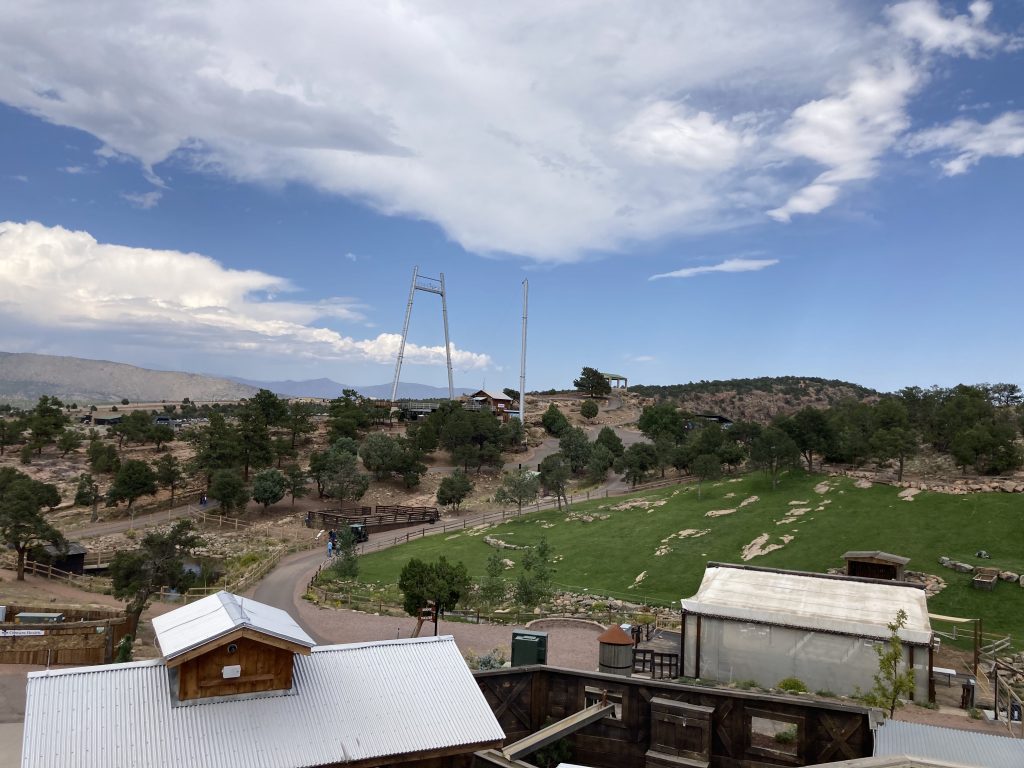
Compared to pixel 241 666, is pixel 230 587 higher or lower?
lower

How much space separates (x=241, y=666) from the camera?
480 inches

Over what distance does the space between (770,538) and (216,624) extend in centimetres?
3323

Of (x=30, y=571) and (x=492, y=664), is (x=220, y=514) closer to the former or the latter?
(x=30, y=571)

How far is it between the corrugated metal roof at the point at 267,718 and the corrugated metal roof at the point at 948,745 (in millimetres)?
7651

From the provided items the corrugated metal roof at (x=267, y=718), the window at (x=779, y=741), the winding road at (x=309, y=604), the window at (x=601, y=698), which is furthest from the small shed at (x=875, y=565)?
the corrugated metal roof at (x=267, y=718)

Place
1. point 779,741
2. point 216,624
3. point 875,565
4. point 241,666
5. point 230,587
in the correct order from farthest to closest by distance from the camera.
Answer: point 230,587, point 875,565, point 779,741, point 216,624, point 241,666

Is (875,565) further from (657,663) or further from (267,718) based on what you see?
(267,718)

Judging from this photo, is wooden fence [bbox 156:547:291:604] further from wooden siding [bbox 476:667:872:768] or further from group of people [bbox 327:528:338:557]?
wooden siding [bbox 476:667:872:768]

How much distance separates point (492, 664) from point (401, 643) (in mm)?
7012

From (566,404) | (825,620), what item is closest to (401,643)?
(825,620)

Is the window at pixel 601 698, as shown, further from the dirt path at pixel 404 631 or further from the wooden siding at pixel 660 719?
the dirt path at pixel 404 631

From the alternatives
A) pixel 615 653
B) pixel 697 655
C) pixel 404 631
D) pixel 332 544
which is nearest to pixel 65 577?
pixel 332 544

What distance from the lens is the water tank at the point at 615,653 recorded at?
19.0m

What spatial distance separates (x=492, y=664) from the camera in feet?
68.4
